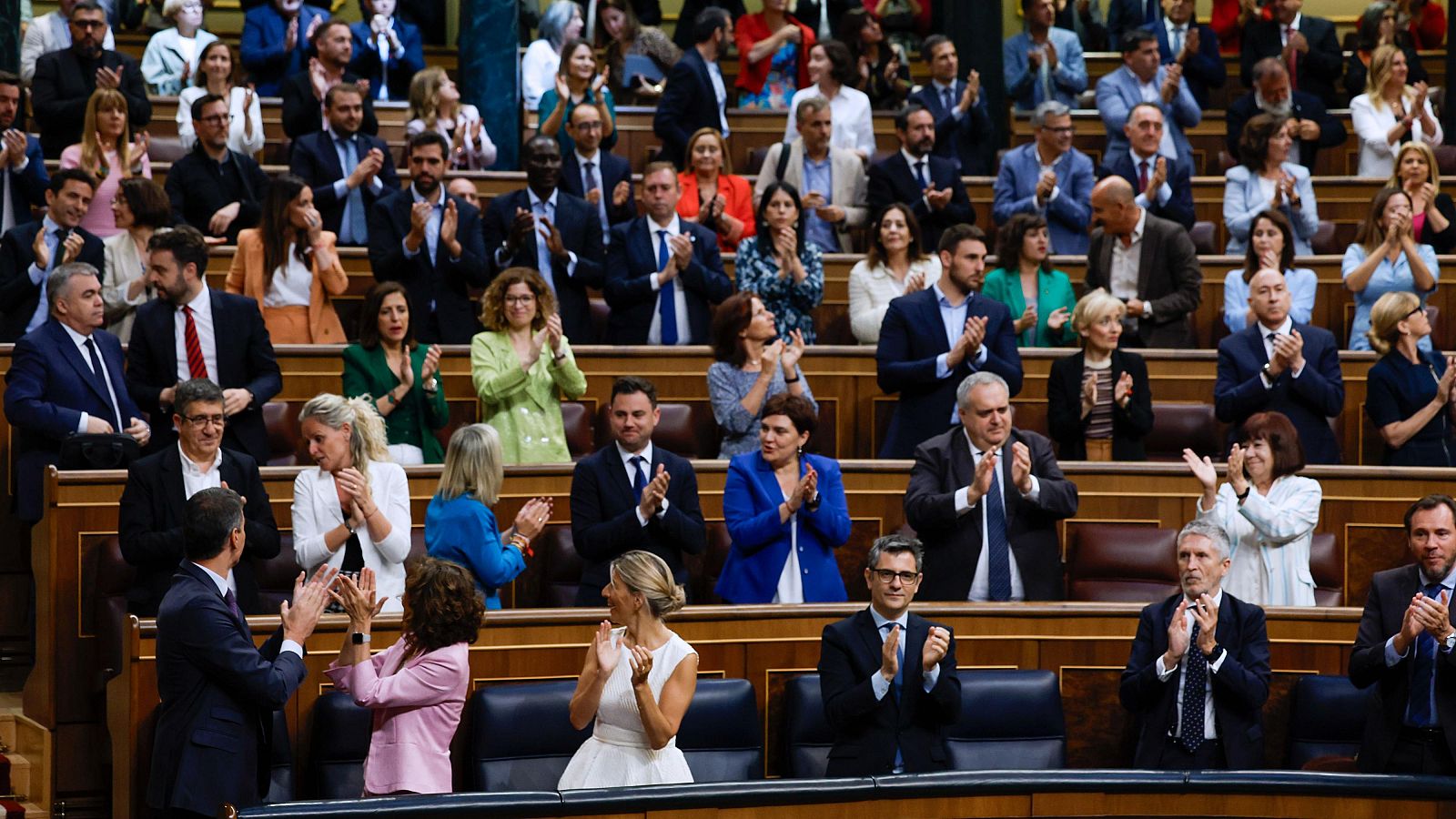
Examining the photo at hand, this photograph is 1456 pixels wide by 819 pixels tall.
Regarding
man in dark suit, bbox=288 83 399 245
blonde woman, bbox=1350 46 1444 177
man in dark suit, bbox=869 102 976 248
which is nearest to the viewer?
man in dark suit, bbox=288 83 399 245

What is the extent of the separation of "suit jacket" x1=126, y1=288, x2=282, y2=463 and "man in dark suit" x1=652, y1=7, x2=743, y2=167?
2.90 meters

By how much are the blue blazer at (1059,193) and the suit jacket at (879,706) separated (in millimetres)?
3662

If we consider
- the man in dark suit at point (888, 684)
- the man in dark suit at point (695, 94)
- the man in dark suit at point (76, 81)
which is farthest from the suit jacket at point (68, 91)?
the man in dark suit at point (888, 684)

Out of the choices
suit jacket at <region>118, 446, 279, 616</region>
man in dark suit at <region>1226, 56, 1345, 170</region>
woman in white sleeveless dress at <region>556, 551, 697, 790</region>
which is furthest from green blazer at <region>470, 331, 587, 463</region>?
man in dark suit at <region>1226, 56, 1345, 170</region>

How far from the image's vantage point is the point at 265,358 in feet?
19.2

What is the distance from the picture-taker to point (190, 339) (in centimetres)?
575

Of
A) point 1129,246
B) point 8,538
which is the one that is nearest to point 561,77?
point 1129,246

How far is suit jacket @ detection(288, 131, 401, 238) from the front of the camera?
748cm

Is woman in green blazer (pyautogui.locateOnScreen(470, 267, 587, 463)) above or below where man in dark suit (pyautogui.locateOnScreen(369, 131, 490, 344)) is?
below

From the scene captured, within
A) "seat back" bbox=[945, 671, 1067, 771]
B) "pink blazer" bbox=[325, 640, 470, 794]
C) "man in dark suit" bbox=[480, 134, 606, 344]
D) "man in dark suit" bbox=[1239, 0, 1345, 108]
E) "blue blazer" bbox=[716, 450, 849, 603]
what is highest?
"man in dark suit" bbox=[1239, 0, 1345, 108]

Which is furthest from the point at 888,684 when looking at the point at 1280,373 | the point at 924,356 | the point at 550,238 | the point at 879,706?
the point at 550,238

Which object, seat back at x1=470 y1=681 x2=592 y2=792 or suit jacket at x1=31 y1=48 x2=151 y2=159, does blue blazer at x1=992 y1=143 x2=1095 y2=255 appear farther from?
seat back at x1=470 y1=681 x2=592 y2=792

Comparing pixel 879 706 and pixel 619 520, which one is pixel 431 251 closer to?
pixel 619 520

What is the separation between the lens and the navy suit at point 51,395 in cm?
552
